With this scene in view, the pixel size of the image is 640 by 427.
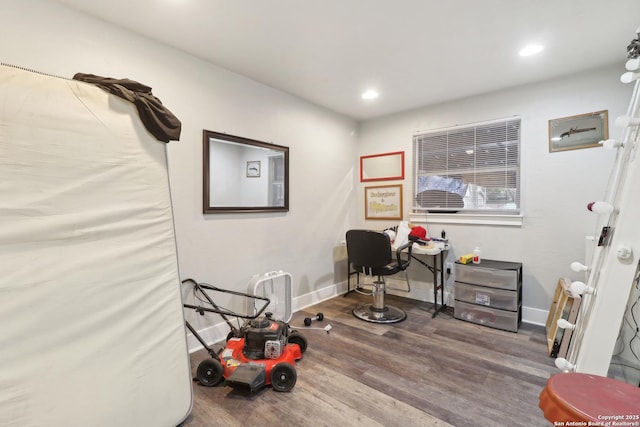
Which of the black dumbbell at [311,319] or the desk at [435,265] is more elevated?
the desk at [435,265]

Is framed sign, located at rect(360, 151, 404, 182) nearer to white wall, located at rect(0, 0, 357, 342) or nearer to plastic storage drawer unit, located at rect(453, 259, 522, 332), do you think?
white wall, located at rect(0, 0, 357, 342)

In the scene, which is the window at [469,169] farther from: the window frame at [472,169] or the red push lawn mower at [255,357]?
the red push lawn mower at [255,357]

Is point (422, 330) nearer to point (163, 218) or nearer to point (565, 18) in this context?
point (163, 218)

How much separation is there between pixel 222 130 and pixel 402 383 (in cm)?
247

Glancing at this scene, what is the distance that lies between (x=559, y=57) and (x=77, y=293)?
3669 mm

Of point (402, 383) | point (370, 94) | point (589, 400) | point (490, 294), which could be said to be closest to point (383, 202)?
point (370, 94)

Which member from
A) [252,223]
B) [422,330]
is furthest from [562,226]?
[252,223]

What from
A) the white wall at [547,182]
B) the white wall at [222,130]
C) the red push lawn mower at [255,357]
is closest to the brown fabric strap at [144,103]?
the white wall at [222,130]

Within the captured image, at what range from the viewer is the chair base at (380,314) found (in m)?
2.98

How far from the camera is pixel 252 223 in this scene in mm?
2834

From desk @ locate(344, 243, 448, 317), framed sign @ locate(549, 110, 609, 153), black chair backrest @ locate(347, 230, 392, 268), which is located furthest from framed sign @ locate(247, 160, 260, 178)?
framed sign @ locate(549, 110, 609, 153)

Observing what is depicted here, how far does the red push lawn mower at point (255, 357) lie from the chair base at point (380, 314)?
977 millimetres

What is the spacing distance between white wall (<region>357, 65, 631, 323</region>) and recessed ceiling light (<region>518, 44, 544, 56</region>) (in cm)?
71

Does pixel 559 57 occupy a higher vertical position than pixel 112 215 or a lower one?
higher
